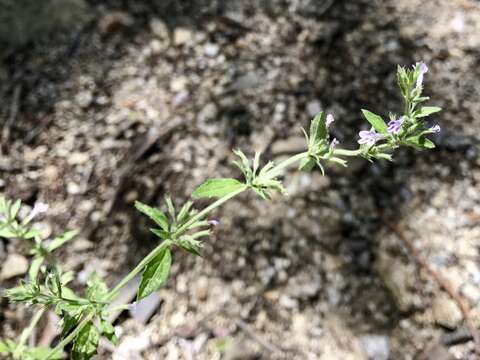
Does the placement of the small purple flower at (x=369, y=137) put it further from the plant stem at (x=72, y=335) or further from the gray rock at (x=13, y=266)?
the gray rock at (x=13, y=266)

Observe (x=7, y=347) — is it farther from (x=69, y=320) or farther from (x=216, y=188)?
(x=216, y=188)

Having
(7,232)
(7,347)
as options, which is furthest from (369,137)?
(7,347)

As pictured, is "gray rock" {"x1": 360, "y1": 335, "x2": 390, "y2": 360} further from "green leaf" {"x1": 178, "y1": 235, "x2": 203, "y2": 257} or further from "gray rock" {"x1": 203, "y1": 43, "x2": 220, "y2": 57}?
"gray rock" {"x1": 203, "y1": 43, "x2": 220, "y2": 57}

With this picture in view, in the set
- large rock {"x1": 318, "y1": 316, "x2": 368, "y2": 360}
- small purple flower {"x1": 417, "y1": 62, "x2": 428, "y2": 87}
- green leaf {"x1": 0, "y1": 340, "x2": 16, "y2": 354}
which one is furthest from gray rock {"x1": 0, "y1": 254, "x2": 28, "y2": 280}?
small purple flower {"x1": 417, "y1": 62, "x2": 428, "y2": 87}

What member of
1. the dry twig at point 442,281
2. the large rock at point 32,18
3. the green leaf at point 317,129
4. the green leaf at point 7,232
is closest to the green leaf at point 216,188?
the green leaf at point 317,129

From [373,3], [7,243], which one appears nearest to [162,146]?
[7,243]

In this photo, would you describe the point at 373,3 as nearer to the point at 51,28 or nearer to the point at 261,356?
the point at 51,28
